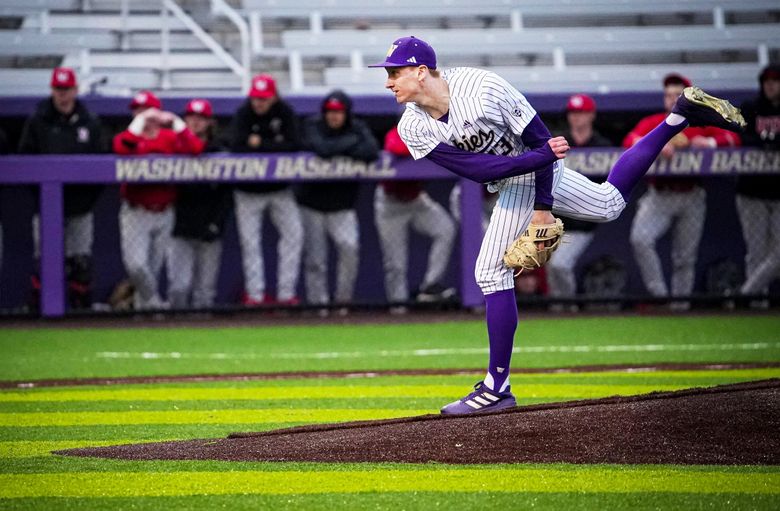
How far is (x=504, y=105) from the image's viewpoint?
582 centimetres

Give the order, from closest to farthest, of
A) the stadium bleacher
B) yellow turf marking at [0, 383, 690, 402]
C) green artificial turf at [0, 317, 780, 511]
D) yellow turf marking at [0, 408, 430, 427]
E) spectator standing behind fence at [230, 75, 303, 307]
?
green artificial turf at [0, 317, 780, 511] → yellow turf marking at [0, 408, 430, 427] → yellow turf marking at [0, 383, 690, 402] → spectator standing behind fence at [230, 75, 303, 307] → the stadium bleacher

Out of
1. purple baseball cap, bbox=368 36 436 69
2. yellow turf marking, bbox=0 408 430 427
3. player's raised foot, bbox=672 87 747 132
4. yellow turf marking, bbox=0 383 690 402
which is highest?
purple baseball cap, bbox=368 36 436 69

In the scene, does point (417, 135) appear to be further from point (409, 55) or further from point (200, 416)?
point (200, 416)

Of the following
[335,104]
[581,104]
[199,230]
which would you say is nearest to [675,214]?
[581,104]

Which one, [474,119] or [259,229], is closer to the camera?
[474,119]

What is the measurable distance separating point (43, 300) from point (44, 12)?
4.45m

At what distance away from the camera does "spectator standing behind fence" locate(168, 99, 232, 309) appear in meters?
11.8

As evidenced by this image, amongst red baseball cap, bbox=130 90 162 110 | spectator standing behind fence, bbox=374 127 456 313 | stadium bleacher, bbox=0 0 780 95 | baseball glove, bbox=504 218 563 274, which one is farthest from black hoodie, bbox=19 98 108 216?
baseball glove, bbox=504 218 563 274

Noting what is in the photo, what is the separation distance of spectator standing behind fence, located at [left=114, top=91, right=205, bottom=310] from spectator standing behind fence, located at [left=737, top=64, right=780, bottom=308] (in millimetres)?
4967

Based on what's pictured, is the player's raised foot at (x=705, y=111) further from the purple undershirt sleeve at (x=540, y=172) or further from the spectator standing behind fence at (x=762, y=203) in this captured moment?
the spectator standing behind fence at (x=762, y=203)

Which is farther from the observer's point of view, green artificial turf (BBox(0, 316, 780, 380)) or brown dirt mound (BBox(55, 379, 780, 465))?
green artificial turf (BBox(0, 316, 780, 380))

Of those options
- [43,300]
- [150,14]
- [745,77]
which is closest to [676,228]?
[745,77]

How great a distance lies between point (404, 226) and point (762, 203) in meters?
3.27

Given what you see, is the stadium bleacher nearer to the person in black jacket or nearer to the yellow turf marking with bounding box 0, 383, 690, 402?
the person in black jacket
